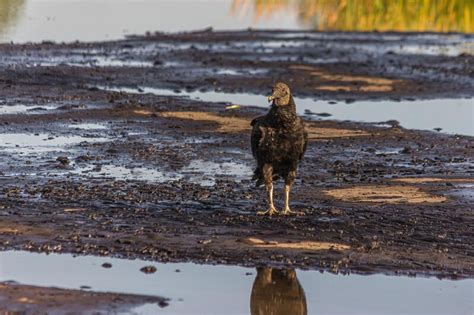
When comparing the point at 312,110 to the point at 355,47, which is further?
the point at 355,47

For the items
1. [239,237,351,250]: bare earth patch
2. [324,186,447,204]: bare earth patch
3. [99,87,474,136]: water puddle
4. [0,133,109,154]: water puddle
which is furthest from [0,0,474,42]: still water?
[239,237,351,250]: bare earth patch

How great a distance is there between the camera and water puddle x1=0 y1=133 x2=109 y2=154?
14258 mm

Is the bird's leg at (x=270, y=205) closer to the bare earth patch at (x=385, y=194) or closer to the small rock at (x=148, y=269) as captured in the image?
the bare earth patch at (x=385, y=194)

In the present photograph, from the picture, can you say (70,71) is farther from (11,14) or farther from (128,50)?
(11,14)

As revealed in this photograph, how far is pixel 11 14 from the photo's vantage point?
3156 centimetres

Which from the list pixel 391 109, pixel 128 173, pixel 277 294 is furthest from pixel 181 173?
pixel 391 109

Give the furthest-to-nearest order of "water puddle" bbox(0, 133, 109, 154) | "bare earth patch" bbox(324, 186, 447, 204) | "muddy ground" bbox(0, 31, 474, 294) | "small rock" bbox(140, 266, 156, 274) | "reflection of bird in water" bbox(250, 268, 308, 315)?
"water puddle" bbox(0, 133, 109, 154) → "bare earth patch" bbox(324, 186, 447, 204) → "muddy ground" bbox(0, 31, 474, 294) → "small rock" bbox(140, 266, 156, 274) → "reflection of bird in water" bbox(250, 268, 308, 315)

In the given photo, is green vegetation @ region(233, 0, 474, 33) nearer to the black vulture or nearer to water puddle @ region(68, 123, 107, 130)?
water puddle @ region(68, 123, 107, 130)

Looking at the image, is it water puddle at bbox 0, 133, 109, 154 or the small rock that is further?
water puddle at bbox 0, 133, 109, 154

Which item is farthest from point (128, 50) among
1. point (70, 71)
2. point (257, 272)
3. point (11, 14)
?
point (257, 272)

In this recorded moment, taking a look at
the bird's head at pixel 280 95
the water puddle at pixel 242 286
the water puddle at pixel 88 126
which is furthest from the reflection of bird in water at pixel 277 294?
the water puddle at pixel 88 126

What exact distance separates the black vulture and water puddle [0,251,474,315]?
191cm

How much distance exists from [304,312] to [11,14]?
2443 cm

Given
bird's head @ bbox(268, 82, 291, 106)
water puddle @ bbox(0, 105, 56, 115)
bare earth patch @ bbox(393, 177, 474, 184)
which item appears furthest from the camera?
water puddle @ bbox(0, 105, 56, 115)
